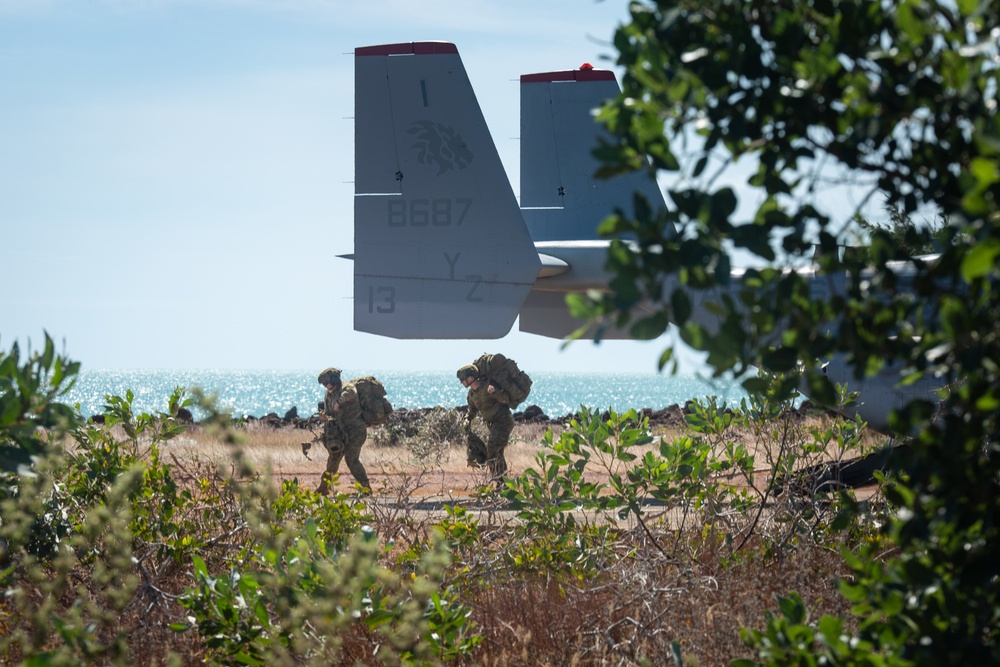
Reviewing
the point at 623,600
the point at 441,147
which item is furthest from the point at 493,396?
the point at 623,600

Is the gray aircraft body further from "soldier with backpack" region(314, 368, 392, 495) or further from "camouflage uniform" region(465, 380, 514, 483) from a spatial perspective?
"soldier with backpack" region(314, 368, 392, 495)

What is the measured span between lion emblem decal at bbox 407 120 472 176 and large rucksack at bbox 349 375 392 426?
11.2 feet

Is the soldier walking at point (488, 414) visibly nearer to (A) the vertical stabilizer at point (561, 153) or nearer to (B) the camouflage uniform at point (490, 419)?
(B) the camouflage uniform at point (490, 419)

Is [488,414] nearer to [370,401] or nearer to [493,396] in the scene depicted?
[493,396]

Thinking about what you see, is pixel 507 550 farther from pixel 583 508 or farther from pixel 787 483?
pixel 787 483

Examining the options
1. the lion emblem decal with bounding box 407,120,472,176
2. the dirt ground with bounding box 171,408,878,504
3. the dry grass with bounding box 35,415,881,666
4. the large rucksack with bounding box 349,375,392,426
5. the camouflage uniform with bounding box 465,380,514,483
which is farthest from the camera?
the dirt ground with bounding box 171,408,878,504

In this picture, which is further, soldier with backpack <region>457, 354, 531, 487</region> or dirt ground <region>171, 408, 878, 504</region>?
dirt ground <region>171, 408, 878, 504</region>

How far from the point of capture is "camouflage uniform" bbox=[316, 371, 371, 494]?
13242 mm

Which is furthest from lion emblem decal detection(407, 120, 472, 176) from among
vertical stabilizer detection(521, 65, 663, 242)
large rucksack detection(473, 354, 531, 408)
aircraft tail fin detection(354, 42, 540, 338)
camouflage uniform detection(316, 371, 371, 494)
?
camouflage uniform detection(316, 371, 371, 494)

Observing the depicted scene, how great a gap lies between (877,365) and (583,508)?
3468 millimetres

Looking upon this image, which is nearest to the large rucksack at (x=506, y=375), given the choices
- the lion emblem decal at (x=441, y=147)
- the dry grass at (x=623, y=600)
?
the lion emblem decal at (x=441, y=147)

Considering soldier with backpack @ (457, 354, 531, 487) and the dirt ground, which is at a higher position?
soldier with backpack @ (457, 354, 531, 487)

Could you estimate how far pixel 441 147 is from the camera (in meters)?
12.5

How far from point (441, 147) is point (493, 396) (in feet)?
12.0
